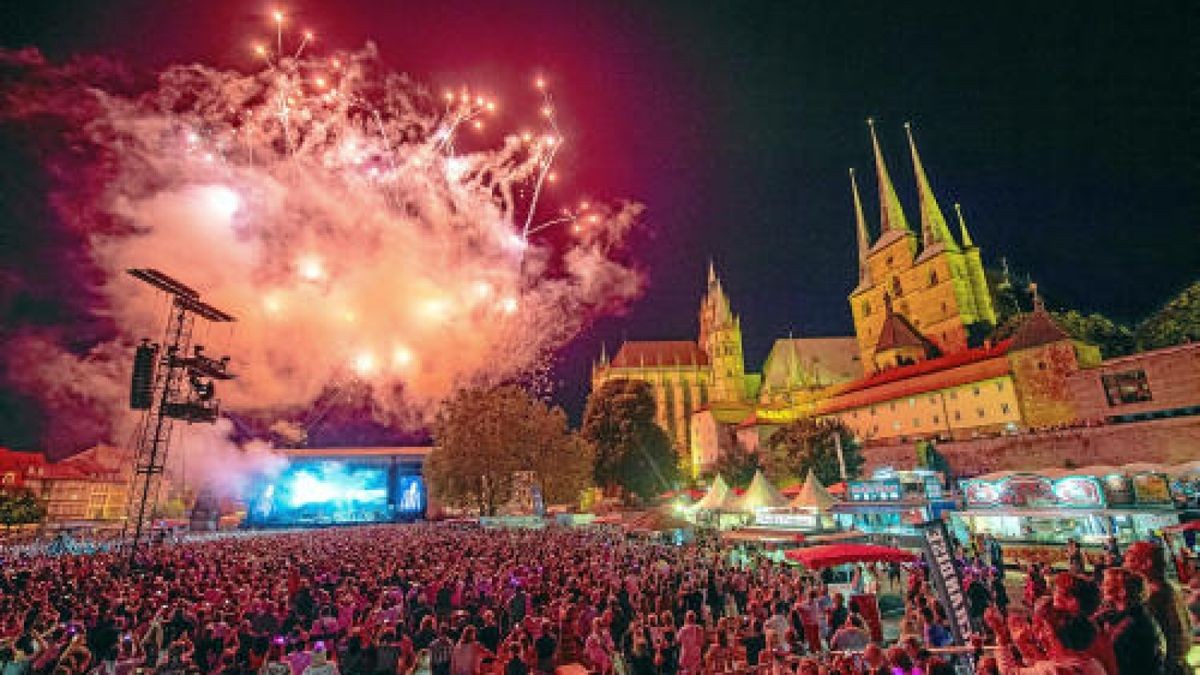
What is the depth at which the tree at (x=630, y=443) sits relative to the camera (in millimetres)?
56750

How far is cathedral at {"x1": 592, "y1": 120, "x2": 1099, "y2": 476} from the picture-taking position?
43.8m

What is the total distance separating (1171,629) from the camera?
452 cm

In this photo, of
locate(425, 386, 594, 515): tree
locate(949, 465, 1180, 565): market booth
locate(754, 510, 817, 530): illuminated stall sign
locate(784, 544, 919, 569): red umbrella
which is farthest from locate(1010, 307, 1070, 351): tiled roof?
locate(784, 544, 919, 569): red umbrella

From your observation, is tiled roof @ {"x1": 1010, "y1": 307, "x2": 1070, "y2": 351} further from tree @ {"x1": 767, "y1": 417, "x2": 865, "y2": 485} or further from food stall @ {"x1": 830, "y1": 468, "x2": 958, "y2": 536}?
food stall @ {"x1": 830, "y1": 468, "x2": 958, "y2": 536}

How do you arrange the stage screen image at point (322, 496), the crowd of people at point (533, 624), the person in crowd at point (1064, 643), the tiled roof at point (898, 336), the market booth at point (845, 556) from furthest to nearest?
1. the tiled roof at point (898, 336)
2. the stage screen image at point (322, 496)
3. the market booth at point (845, 556)
4. the crowd of people at point (533, 624)
5. the person in crowd at point (1064, 643)

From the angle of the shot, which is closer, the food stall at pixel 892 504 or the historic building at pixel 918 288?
the food stall at pixel 892 504

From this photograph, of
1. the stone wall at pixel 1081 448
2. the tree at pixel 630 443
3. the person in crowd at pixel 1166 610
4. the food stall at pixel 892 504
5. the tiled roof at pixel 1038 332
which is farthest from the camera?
the tree at pixel 630 443

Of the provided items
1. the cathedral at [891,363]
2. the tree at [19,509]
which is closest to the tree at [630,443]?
the cathedral at [891,363]

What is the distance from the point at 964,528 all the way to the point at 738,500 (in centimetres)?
1072

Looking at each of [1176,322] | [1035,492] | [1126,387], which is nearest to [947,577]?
[1035,492]

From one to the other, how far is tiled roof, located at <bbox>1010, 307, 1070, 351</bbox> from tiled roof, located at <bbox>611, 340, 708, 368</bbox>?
199 ft

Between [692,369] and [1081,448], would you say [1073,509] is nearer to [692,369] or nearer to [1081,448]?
[1081,448]

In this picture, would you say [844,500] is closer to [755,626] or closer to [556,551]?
[556,551]

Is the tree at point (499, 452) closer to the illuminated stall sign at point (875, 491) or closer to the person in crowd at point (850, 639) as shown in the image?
the illuminated stall sign at point (875, 491)
